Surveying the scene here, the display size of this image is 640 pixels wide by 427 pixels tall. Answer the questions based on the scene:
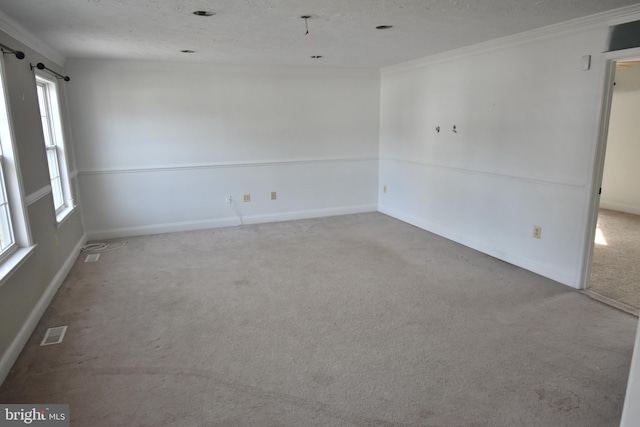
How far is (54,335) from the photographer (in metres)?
2.74

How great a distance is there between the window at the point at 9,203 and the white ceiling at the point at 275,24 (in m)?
0.72

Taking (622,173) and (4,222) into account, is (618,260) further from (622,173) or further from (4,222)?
(4,222)

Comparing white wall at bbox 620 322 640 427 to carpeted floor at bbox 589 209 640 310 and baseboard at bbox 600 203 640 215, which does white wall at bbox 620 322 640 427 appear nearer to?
carpeted floor at bbox 589 209 640 310

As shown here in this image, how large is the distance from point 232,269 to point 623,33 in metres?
3.74

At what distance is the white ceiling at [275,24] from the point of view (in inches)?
101

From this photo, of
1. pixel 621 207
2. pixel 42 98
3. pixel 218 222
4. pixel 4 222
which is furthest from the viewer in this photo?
pixel 621 207

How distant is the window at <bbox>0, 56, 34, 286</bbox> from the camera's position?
2619 mm

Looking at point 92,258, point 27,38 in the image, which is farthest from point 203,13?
point 92,258

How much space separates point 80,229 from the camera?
471 cm

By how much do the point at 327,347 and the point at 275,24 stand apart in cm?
241

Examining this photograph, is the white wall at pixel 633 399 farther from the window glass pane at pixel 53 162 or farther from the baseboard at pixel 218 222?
the baseboard at pixel 218 222

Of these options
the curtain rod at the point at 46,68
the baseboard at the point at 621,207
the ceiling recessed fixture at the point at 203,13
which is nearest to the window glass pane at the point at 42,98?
the curtain rod at the point at 46,68

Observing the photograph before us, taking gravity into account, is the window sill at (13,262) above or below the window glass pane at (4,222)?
below

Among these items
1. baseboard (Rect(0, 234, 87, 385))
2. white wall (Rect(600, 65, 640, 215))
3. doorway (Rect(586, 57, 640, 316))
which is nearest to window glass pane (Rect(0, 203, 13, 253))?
baseboard (Rect(0, 234, 87, 385))
